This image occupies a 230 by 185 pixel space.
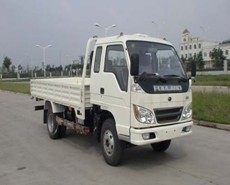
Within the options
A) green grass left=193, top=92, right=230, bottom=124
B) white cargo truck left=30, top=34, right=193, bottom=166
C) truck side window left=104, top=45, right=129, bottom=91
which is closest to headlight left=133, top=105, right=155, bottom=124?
white cargo truck left=30, top=34, right=193, bottom=166

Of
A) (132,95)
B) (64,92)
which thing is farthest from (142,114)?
(64,92)

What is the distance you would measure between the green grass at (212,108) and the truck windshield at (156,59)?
3.95 meters

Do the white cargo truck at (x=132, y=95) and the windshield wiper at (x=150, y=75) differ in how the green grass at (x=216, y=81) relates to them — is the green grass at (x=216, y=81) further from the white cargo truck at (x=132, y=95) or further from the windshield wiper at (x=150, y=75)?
the windshield wiper at (x=150, y=75)

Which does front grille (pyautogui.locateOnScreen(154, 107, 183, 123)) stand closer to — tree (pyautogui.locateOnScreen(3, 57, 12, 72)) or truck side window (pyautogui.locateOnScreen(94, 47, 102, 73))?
truck side window (pyautogui.locateOnScreen(94, 47, 102, 73))

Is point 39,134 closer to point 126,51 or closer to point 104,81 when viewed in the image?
point 104,81

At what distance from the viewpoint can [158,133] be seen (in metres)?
5.94

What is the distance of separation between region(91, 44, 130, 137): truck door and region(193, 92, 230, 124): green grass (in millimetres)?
4839

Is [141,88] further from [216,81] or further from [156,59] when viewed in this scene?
[216,81]

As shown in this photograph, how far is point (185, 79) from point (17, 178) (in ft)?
11.8

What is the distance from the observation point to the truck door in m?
5.98

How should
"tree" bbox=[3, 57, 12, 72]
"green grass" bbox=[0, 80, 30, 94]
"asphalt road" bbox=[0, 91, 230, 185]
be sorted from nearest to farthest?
"asphalt road" bbox=[0, 91, 230, 185], "green grass" bbox=[0, 80, 30, 94], "tree" bbox=[3, 57, 12, 72]

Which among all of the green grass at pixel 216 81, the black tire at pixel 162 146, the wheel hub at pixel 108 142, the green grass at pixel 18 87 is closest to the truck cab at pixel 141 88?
the wheel hub at pixel 108 142

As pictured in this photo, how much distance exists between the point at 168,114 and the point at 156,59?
3.68ft

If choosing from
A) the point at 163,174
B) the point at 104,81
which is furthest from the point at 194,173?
the point at 104,81
